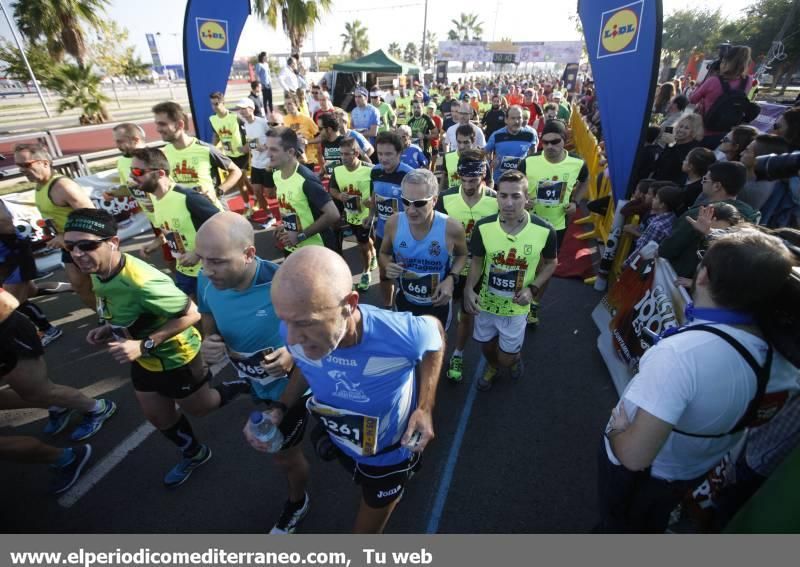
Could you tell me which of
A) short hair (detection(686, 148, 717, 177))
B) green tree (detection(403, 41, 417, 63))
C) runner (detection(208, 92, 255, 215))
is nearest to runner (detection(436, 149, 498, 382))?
short hair (detection(686, 148, 717, 177))

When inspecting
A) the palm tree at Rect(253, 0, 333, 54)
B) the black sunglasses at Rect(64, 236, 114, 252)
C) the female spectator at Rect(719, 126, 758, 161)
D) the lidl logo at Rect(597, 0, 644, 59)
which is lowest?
the black sunglasses at Rect(64, 236, 114, 252)

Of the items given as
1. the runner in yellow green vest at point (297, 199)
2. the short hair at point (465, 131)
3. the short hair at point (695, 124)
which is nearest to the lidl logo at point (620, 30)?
the short hair at point (695, 124)

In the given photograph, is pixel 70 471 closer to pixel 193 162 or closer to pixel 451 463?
pixel 451 463

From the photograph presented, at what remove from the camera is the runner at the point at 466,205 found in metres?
4.03

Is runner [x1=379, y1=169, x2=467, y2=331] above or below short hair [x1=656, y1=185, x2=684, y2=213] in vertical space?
below

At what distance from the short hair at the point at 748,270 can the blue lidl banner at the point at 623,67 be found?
3703mm

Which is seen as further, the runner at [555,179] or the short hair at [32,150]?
the runner at [555,179]

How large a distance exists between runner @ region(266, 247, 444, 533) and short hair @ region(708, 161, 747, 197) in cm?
317

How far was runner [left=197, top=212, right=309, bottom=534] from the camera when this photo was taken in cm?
222

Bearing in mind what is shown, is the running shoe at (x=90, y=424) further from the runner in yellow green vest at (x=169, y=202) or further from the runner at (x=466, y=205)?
the runner at (x=466, y=205)

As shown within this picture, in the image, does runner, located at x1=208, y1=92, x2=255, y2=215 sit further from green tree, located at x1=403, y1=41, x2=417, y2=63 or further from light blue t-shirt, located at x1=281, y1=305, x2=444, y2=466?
green tree, located at x1=403, y1=41, x2=417, y2=63
